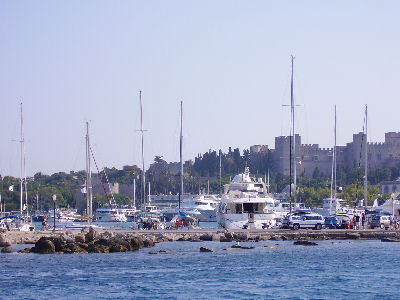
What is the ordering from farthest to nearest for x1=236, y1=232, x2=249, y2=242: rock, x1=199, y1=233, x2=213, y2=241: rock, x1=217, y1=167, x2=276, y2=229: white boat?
x1=217, y1=167, x2=276, y2=229: white boat < x1=199, y1=233, x2=213, y2=241: rock < x1=236, y1=232, x2=249, y2=242: rock

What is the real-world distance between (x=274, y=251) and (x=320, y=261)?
5310 mm

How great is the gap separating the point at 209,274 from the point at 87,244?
13.0 m

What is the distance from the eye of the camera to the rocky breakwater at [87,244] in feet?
165

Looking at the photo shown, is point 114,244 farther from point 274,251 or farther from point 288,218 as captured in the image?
point 288,218

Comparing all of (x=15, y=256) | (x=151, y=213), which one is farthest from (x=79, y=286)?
(x=151, y=213)

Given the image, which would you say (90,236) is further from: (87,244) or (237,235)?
(237,235)

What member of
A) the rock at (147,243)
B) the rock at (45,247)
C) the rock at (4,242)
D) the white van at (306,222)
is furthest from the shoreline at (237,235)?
the rock at (45,247)

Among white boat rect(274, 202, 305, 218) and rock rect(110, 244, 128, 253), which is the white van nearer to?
white boat rect(274, 202, 305, 218)

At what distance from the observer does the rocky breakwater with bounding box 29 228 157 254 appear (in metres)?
50.3

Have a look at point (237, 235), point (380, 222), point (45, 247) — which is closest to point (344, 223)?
point (380, 222)

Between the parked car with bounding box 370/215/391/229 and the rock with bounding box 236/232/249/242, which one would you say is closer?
the rock with bounding box 236/232/249/242

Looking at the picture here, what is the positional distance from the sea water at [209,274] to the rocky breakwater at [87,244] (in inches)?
39.8

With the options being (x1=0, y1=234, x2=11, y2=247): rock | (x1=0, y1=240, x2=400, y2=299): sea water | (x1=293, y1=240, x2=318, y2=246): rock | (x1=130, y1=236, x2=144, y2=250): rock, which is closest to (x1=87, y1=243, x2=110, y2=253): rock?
(x1=0, y1=240, x2=400, y2=299): sea water

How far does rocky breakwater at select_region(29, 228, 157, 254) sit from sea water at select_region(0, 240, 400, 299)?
3.31 ft
